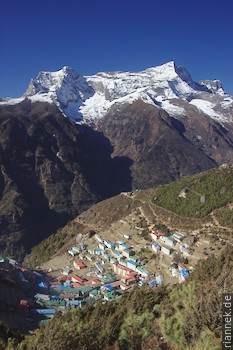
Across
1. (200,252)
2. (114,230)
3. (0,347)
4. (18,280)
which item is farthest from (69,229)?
(0,347)

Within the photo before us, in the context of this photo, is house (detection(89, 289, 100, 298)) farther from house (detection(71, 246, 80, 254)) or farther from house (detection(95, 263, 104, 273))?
house (detection(71, 246, 80, 254))

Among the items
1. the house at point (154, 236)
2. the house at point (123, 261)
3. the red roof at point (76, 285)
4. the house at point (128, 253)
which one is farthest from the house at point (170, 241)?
the red roof at point (76, 285)

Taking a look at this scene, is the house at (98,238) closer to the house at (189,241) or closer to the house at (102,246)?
the house at (102,246)

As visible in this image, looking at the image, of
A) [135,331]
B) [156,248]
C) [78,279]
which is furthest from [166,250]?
[135,331]

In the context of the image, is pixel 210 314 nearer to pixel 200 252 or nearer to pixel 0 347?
pixel 0 347

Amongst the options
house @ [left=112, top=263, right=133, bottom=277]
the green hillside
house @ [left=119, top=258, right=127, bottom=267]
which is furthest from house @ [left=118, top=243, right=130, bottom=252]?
the green hillside

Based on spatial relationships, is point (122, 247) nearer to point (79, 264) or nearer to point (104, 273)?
point (104, 273)
